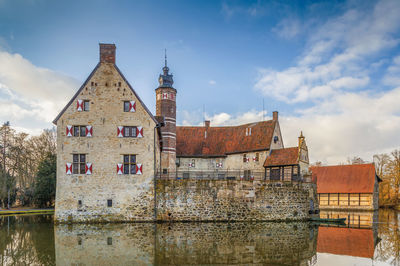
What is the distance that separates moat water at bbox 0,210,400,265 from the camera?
391 inches

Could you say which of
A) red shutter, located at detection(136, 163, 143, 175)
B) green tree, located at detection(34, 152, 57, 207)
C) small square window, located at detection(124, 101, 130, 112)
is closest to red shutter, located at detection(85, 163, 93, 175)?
red shutter, located at detection(136, 163, 143, 175)

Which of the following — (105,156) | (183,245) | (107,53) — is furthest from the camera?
(107,53)

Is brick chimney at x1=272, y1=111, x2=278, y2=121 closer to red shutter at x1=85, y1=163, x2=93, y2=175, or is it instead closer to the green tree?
red shutter at x1=85, y1=163, x2=93, y2=175

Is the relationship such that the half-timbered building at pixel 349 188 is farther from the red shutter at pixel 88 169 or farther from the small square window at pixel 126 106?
the red shutter at pixel 88 169

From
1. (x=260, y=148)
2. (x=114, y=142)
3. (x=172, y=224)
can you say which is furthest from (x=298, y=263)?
(x=260, y=148)

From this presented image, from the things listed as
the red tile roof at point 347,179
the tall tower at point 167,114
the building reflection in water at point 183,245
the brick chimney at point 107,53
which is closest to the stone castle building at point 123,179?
the brick chimney at point 107,53

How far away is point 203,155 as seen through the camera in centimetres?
2980

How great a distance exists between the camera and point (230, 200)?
67.5 feet

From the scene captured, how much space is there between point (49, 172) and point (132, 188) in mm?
13540

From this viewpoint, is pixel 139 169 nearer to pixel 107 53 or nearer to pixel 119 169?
pixel 119 169

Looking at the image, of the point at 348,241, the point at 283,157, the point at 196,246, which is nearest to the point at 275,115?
the point at 283,157

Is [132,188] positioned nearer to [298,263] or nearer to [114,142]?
[114,142]

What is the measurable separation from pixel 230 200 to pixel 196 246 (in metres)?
8.96

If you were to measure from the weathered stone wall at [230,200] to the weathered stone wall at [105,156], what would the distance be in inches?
53.8
